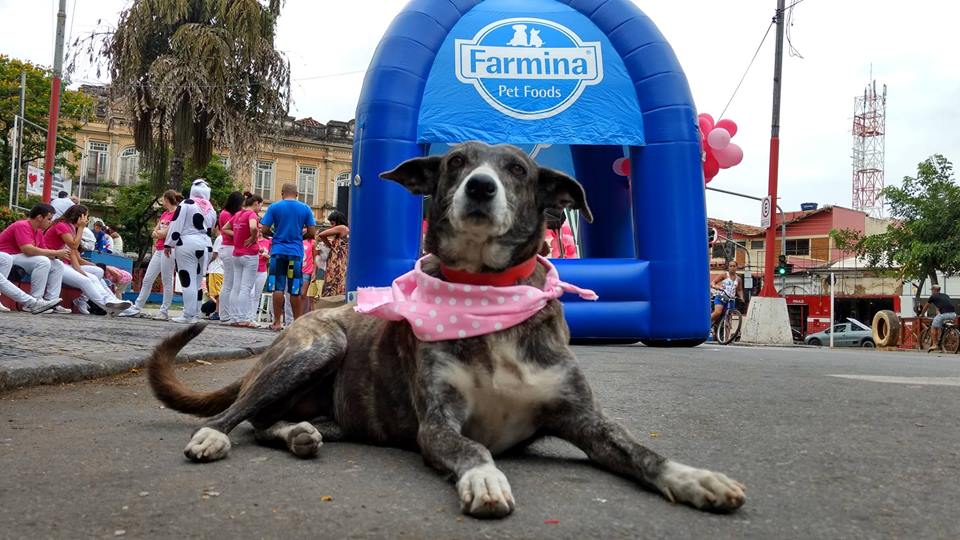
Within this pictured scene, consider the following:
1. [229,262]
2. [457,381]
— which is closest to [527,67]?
[229,262]

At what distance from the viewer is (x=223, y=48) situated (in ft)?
66.8

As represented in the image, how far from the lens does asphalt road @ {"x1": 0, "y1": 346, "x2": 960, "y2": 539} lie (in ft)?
6.58

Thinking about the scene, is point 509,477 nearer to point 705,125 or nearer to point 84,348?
point 84,348

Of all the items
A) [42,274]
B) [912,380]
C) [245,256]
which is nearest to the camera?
[912,380]

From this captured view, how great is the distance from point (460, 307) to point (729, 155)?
1060 centimetres

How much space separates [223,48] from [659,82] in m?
14.1

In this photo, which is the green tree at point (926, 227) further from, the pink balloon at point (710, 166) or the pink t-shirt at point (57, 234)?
the pink t-shirt at point (57, 234)

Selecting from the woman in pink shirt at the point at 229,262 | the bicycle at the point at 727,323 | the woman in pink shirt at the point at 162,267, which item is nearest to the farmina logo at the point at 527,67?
the woman in pink shirt at the point at 229,262

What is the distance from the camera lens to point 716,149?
40.5 ft

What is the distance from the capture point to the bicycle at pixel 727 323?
55.4ft

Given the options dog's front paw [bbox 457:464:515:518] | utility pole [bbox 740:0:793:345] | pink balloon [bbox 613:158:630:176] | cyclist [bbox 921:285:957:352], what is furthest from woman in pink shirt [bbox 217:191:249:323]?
cyclist [bbox 921:285:957:352]

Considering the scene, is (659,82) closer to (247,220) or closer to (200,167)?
(247,220)

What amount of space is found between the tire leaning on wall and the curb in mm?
21445

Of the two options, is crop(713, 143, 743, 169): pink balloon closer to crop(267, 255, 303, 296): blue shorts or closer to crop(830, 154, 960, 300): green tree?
crop(267, 255, 303, 296): blue shorts
